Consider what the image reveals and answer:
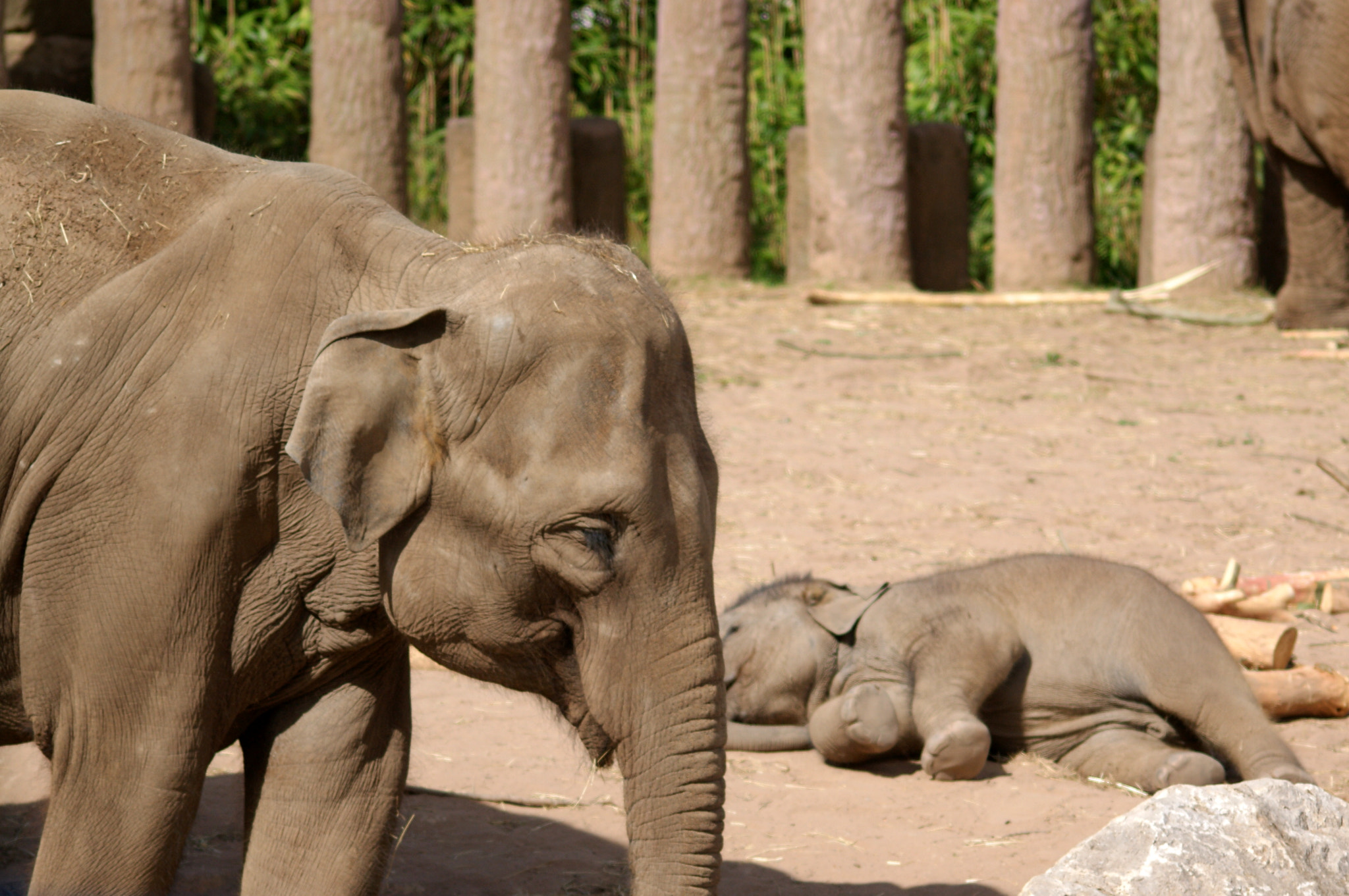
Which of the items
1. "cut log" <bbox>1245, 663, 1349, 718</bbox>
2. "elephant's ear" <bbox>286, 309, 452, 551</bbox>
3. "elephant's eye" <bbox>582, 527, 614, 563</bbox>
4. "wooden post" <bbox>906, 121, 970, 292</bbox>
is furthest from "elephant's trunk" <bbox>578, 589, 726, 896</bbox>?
"wooden post" <bbox>906, 121, 970, 292</bbox>

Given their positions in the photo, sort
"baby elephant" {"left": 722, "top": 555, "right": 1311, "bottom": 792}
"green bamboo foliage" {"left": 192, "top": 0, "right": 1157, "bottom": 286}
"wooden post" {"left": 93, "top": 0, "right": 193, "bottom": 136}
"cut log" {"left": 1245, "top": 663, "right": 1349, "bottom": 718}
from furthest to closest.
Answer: "green bamboo foliage" {"left": 192, "top": 0, "right": 1157, "bottom": 286}
"wooden post" {"left": 93, "top": 0, "right": 193, "bottom": 136}
"cut log" {"left": 1245, "top": 663, "right": 1349, "bottom": 718}
"baby elephant" {"left": 722, "top": 555, "right": 1311, "bottom": 792}

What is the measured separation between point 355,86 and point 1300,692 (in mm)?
8605

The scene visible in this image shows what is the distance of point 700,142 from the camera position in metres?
11.8

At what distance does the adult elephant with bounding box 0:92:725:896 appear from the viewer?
2.32 meters

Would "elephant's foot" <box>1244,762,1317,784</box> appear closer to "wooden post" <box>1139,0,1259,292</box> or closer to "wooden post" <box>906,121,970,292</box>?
"wooden post" <box>1139,0,1259,292</box>

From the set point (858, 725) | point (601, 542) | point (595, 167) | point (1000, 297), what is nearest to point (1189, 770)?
point (858, 725)

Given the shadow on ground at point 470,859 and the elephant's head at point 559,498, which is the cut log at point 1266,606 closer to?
the shadow on ground at point 470,859

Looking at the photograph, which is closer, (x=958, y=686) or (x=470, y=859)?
(x=470, y=859)

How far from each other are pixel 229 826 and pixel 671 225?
8.46 m

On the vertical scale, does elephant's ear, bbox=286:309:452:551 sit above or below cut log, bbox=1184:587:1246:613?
above

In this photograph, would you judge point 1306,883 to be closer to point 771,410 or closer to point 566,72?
point 771,410

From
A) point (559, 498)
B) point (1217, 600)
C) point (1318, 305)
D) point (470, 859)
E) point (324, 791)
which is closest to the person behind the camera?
point (559, 498)

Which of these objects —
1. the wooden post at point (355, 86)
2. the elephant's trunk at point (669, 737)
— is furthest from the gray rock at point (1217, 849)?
the wooden post at point (355, 86)

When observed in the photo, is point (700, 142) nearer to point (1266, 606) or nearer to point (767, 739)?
point (1266, 606)
